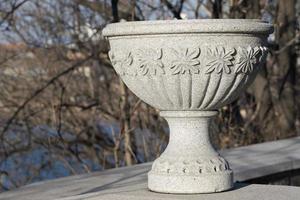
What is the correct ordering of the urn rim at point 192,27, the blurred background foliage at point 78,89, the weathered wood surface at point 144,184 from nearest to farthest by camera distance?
the urn rim at point 192,27 → the weathered wood surface at point 144,184 → the blurred background foliage at point 78,89

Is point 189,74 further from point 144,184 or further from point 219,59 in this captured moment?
point 144,184

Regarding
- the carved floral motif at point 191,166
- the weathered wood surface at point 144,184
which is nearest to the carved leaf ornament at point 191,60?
the carved floral motif at point 191,166

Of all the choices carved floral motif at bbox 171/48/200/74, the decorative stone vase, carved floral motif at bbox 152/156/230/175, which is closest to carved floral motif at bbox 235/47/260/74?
the decorative stone vase

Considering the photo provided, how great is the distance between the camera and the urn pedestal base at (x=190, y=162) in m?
6.05

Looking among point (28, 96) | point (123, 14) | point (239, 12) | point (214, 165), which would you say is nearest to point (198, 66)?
Result: point (214, 165)

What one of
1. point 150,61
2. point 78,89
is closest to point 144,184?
point 150,61

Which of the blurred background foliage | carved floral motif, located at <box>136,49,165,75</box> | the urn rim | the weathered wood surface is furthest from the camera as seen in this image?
the blurred background foliage

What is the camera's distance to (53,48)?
A: 582 inches

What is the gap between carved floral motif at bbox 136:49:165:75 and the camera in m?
5.85

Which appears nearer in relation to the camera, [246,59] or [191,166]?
[246,59]

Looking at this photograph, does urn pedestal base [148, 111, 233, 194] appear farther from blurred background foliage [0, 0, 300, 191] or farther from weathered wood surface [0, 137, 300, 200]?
blurred background foliage [0, 0, 300, 191]

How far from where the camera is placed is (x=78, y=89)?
50.1 ft

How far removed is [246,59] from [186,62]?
0.42 m

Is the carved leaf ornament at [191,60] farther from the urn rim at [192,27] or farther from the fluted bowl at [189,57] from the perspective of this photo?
the urn rim at [192,27]
